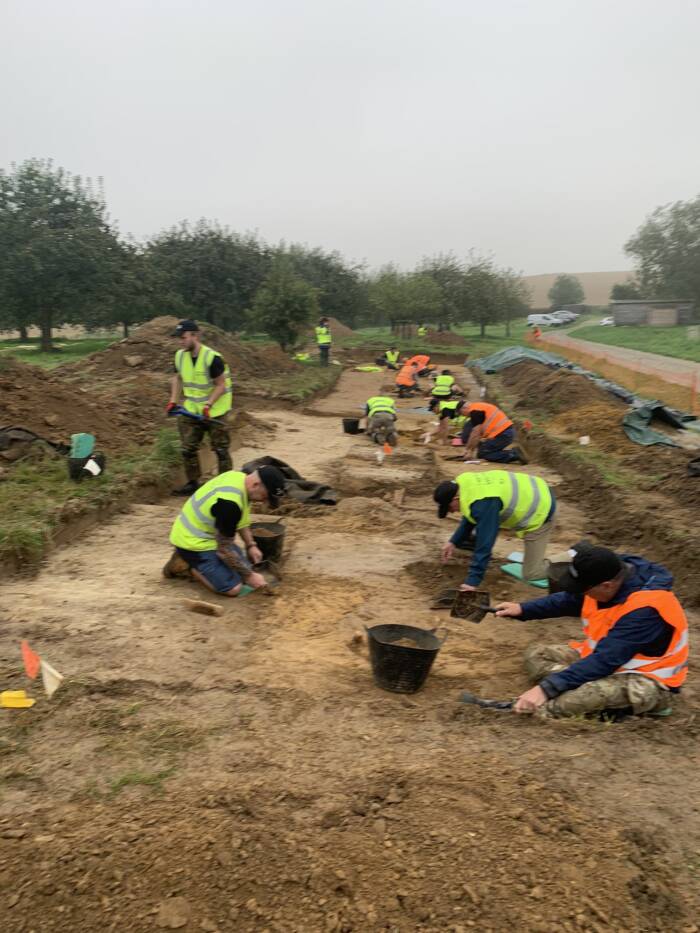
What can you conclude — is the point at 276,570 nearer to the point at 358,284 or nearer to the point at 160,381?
the point at 160,381

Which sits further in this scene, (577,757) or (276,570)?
(276,570)

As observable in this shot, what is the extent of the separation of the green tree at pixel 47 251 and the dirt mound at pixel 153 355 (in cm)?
613

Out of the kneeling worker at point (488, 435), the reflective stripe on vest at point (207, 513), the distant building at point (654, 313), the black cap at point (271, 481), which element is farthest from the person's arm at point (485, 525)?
the distant building at point (654, 313)

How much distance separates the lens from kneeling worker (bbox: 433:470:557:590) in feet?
17.0

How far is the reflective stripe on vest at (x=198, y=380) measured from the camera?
7465 mm

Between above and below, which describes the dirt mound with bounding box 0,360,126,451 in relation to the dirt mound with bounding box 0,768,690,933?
above

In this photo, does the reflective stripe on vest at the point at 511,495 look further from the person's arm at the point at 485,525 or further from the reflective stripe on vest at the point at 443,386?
the reflective stripe on vest at the point at 443,386

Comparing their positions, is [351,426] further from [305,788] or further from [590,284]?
[590,284]

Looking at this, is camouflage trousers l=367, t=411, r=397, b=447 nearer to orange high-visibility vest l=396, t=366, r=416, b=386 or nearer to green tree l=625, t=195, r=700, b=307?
orange high-visibility vest l=396, t=366, r=416, b=386

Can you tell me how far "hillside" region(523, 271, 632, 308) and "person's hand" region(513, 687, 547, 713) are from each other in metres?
125

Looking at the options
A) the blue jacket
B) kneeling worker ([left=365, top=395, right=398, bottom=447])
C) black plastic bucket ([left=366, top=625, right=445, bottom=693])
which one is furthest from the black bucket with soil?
the blue jacket

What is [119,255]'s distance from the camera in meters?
27.0

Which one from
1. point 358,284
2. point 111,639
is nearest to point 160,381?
point 111,639

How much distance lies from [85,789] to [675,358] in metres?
28.8
